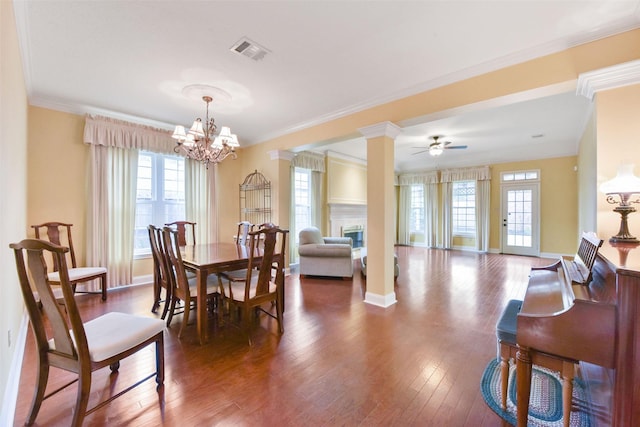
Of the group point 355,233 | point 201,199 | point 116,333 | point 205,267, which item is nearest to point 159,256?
point 205,267

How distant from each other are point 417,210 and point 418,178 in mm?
1100

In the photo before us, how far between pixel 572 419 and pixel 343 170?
6.09 m

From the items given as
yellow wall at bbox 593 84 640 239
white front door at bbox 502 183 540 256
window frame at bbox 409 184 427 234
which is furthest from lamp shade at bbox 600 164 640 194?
window frame at bbox 409 184 427 234

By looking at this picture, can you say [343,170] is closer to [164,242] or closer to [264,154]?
[264,154]

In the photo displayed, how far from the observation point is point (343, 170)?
708cm

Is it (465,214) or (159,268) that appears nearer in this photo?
(159,268)

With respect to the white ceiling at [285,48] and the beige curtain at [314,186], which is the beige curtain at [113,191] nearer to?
the white ceiling at [285,48]

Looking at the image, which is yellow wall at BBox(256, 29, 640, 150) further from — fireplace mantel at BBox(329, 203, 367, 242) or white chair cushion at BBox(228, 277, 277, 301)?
fireplace mantel at BBox(329, 203, 367, 242)

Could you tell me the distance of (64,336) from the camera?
1.43 metres

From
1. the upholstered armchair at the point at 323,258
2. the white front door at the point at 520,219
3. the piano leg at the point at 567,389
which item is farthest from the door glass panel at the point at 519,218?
the piano leg at the point at 567,389

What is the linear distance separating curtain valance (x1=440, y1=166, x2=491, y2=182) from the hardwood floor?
5252 mm

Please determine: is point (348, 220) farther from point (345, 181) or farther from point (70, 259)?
point (70, 259)

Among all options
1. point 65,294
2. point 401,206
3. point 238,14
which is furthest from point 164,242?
point 401,206

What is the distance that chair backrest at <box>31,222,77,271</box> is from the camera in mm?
3307
